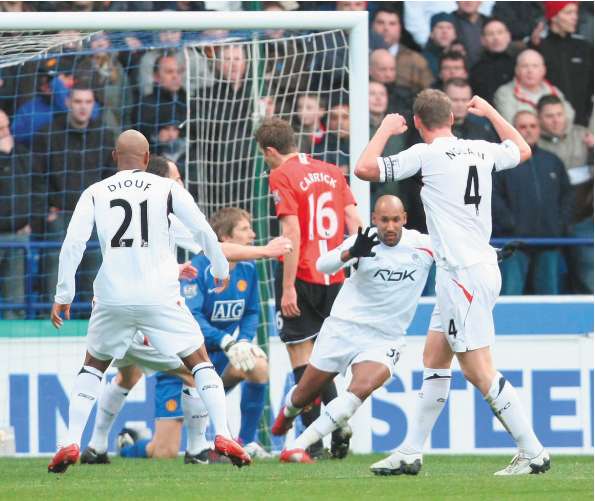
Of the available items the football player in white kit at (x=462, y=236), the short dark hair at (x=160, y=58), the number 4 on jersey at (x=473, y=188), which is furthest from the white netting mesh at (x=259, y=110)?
the number 4 on jersey at (x=473, y=188)

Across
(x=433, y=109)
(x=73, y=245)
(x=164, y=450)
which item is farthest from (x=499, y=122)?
(x=164, y=450)

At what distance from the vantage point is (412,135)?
12.2m

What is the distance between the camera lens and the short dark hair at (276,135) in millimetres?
9398

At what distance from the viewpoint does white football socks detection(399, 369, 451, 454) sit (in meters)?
7.73

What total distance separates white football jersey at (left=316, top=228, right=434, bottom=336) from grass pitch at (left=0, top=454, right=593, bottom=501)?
926 mm

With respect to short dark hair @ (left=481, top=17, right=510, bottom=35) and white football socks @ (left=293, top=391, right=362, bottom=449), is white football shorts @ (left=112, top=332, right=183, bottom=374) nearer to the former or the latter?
white football socks @ (left=293, top=391, right=362, bottom=449)

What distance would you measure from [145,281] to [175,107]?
14.6ft

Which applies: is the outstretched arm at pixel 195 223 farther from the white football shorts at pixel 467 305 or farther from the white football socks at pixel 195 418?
the white football socks at pixel 195 418

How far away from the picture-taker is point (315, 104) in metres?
11.3

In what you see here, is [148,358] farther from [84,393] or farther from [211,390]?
[211,390]

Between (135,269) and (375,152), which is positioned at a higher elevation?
(375,152)

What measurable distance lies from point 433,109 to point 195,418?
2787mm

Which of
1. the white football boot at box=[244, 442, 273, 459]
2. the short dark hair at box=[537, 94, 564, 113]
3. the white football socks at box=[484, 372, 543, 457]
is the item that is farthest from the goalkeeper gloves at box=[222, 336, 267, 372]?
the short dark hair at box=[537, 94, 564, 113]

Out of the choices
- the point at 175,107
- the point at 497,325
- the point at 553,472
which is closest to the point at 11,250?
the point at 175,107
